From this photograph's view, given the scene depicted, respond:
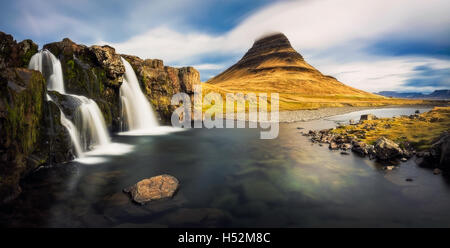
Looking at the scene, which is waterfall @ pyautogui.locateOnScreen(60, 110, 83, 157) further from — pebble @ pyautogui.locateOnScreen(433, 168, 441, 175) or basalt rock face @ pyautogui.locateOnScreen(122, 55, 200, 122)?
pebble @ pyautogui.locateOnScreen(433, 168, 441, 175)

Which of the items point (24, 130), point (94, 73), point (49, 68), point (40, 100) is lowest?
point (24, 130)

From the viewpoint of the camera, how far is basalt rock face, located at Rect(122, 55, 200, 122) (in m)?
45.9

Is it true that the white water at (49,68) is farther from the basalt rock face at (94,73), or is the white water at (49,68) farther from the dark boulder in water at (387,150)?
the dark boulder in water at (387,150)

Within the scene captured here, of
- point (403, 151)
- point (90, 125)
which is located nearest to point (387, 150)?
point (403, 151)

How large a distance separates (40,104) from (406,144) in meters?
34.3

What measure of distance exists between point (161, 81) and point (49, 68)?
77.9ft

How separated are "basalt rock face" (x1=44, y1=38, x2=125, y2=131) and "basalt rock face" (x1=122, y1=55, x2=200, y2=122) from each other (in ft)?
29.9

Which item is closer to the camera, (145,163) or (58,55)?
(145,163)

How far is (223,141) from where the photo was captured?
3266cm

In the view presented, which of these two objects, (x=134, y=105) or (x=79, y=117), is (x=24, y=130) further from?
(x=134, y=105)

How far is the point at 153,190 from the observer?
1301cm
